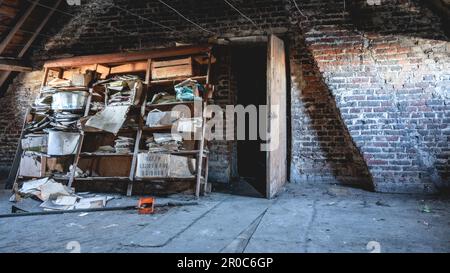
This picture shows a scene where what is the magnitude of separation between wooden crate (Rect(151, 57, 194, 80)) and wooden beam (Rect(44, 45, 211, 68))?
0.10 metres

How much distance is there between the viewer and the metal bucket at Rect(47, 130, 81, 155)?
199 inches

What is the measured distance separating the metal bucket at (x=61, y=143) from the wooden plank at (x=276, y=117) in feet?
9.52

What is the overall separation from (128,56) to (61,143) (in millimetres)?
1657

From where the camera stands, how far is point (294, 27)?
512cm

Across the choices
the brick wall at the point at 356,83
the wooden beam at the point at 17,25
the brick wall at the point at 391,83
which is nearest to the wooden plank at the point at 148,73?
the brick wall at the point at 356,83

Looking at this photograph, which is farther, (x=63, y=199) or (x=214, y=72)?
(x=214, y=72)

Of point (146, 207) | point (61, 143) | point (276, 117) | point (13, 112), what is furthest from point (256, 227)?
point (13, 112)

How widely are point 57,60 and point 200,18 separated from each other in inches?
96.6

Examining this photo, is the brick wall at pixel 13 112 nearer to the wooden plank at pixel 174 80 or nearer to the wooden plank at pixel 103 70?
the wooden plank at pixel 103 70

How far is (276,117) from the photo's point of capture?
183 inches

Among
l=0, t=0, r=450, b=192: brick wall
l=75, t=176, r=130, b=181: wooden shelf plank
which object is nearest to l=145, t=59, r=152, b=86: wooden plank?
l=0, t=0, r=450, b=192: brick wall
